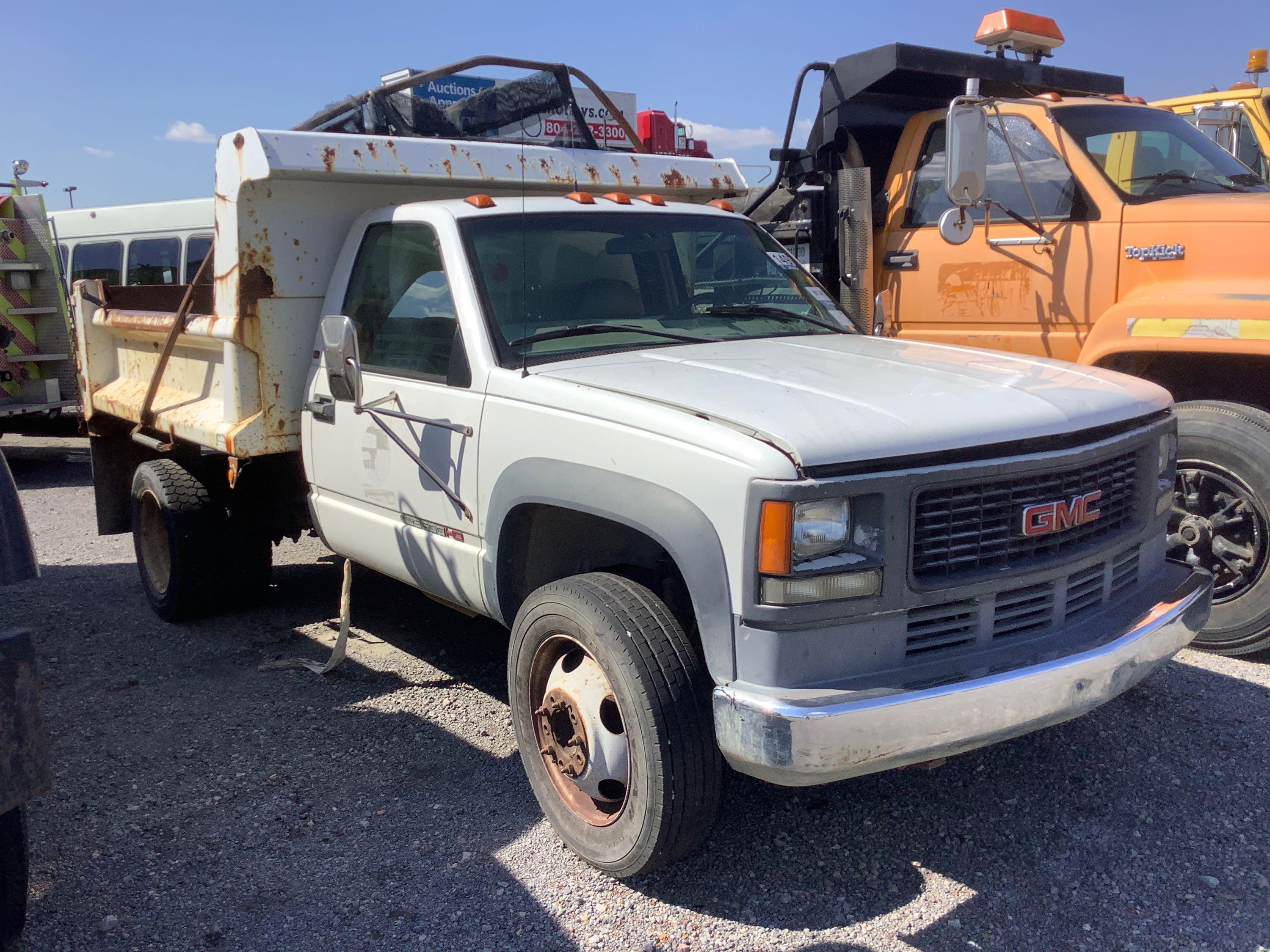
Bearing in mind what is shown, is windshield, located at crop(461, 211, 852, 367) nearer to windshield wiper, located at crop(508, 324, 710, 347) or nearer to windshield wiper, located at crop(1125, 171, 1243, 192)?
windshield wiper, located at crop(508, 324, 710, 347)

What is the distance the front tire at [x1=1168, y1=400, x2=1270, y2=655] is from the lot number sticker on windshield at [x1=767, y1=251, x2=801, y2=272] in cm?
171

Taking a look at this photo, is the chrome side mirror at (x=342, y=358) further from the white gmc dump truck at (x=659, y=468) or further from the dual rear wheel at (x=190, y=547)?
the dual rear wheel at (x=190, y=547)

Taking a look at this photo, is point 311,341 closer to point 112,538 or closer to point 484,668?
point 484,668

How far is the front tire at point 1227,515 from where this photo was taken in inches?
171

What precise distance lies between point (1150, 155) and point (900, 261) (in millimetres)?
1235

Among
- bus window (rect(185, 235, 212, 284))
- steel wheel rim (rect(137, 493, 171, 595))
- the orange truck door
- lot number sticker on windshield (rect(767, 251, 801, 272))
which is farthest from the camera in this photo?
bus window (rect(185, 235, 212, 284))

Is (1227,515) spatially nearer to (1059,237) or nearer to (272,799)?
(1059,237)

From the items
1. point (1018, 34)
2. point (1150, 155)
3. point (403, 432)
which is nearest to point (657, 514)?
point (403, 432)

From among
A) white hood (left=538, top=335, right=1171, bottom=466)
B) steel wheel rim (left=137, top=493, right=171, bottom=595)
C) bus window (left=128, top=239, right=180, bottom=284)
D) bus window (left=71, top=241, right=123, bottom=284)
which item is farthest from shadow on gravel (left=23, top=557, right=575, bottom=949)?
bus window (left=71, top=241, right=123, bottom=284)

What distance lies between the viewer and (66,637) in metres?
5.35

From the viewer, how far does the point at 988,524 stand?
9.18 feet

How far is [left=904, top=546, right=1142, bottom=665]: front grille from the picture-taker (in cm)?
272

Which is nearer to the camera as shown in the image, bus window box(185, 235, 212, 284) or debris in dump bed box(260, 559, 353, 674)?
debris in dump bed box(260, 559, 353, 674)

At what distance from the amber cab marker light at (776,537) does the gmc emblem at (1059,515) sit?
2.34ft
